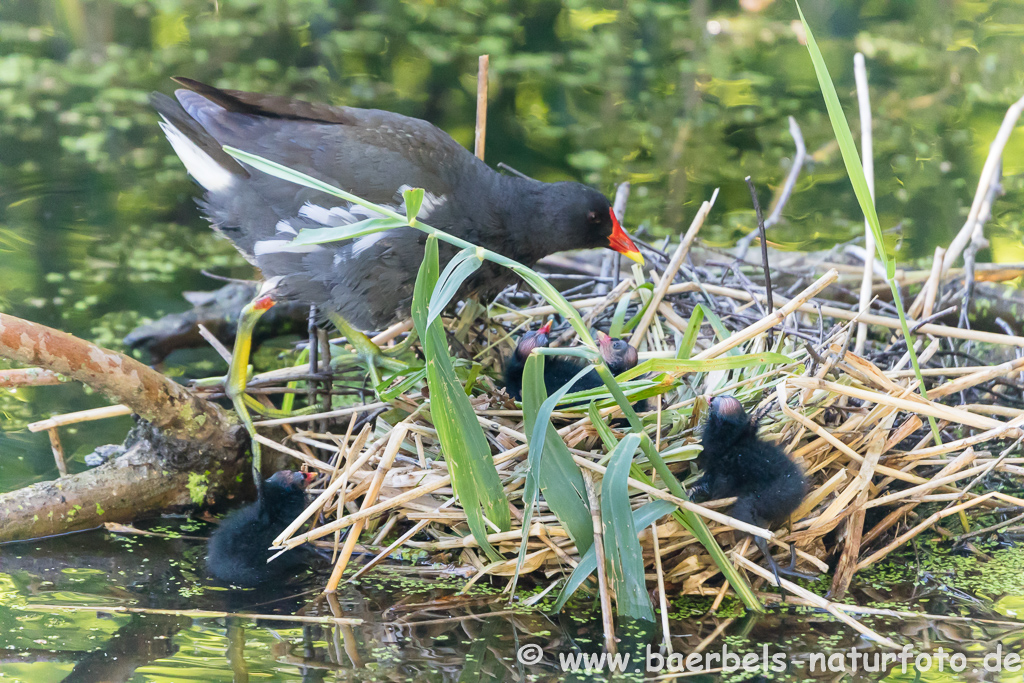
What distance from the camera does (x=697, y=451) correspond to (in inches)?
61.6

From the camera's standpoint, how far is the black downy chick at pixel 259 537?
1.64 meters

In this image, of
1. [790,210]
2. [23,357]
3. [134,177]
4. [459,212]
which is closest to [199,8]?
[134,177]

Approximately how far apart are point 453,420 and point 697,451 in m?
0.48

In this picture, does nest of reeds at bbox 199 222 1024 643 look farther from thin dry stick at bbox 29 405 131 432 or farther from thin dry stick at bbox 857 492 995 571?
thin dry stick at bbox 29 405 131 432

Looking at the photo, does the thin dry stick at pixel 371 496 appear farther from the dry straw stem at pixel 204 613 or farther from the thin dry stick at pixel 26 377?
the thin dry stick at pixel 26 377

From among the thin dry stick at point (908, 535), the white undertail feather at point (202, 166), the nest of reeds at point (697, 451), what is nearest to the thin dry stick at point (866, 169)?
the nest of reeds at point (697, 451)

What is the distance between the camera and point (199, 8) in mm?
5809

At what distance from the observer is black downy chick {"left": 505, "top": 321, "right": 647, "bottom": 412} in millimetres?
1799

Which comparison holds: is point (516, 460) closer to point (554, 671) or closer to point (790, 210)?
point (554, 671)

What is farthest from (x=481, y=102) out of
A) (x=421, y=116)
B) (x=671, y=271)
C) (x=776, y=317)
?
(x=421, y=116)

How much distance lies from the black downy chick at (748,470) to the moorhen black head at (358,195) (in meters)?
0.68

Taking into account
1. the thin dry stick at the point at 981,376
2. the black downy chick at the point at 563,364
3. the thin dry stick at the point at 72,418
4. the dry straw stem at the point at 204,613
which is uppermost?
the thin dry stick at the point at 981,376

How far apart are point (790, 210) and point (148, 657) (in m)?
3.02

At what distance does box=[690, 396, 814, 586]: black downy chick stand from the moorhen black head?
68cm
